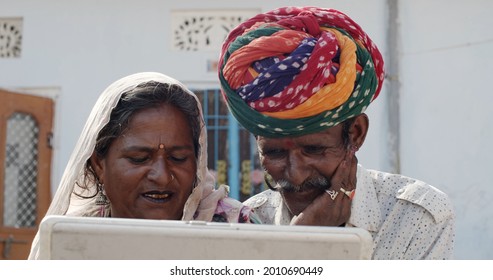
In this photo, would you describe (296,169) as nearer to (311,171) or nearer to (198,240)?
(311,171)

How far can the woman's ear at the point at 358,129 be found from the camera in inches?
106

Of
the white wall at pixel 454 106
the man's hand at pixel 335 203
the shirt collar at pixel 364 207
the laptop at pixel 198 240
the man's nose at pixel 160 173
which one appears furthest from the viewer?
the white wall at pixel 454 106

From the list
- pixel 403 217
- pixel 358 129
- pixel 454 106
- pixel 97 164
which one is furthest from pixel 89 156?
pixel 454 106

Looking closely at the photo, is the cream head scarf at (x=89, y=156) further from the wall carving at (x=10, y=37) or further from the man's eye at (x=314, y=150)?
the wall carving at (x=10, y=37)

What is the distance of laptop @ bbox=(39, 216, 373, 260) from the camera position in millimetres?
1454

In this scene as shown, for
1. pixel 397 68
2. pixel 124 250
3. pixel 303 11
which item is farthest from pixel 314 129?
pixel 397 68

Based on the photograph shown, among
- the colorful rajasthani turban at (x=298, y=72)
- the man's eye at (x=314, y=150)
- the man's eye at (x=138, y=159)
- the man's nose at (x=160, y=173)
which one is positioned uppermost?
the colorful rajasthani turban at (x=298, y=72)

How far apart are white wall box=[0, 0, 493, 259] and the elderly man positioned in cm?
409

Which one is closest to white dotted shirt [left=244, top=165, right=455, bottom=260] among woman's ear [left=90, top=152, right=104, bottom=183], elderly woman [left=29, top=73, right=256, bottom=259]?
elderly woman [left=29, top=73, right=256, bottom=259]

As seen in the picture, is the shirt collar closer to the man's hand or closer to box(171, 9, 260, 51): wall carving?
the man's hand

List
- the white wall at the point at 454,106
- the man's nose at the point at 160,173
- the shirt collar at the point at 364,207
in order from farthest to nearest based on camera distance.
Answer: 1. the white wall at the point at 454,106
2. the shirt collar at the point at 364,207
3. the man's nose at the point at 160,173

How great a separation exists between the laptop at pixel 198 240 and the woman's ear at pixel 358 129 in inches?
48.7

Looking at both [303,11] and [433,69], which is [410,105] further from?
[303,11]

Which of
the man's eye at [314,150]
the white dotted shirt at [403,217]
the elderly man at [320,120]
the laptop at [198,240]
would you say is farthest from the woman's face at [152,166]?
the laptop at [198,240]
